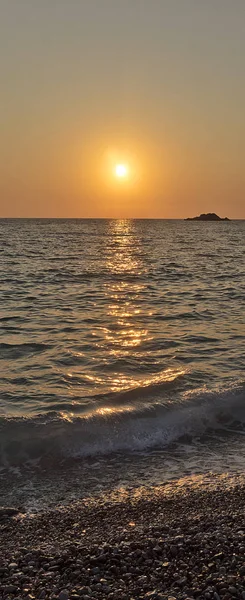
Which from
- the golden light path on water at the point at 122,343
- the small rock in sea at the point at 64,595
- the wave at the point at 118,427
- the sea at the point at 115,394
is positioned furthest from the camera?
the golden light path on water at the point at 122,343

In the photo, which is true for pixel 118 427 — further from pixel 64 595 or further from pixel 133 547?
pixel 64 595

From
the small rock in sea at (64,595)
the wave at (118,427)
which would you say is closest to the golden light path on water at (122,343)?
the wave at (118,427)

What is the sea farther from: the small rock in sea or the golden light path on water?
the small rock in sea

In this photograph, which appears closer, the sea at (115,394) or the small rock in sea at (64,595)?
the small rock in sea at (64,595)

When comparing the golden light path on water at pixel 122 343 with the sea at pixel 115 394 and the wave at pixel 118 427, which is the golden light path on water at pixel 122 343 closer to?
the sea at pixel 115 394

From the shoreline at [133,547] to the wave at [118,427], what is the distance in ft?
5.42

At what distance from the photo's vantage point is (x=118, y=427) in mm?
8422

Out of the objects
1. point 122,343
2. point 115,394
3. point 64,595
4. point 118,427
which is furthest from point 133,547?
point 122,343

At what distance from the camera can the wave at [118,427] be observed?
7.79 meters

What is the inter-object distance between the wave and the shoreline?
5.42 feet

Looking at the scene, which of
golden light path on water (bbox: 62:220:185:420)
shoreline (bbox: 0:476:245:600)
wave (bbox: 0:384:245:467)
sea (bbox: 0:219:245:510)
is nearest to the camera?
shoreline (bbox: 0:476:245:600)

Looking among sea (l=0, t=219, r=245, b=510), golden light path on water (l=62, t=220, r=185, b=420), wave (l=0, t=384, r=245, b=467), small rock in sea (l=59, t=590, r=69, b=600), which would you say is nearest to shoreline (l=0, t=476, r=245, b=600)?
small rock in sea (l=59, t=590, r=69, b=600)

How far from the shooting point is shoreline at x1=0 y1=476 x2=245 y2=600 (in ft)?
14.0

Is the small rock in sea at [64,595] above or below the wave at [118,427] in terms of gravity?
above
